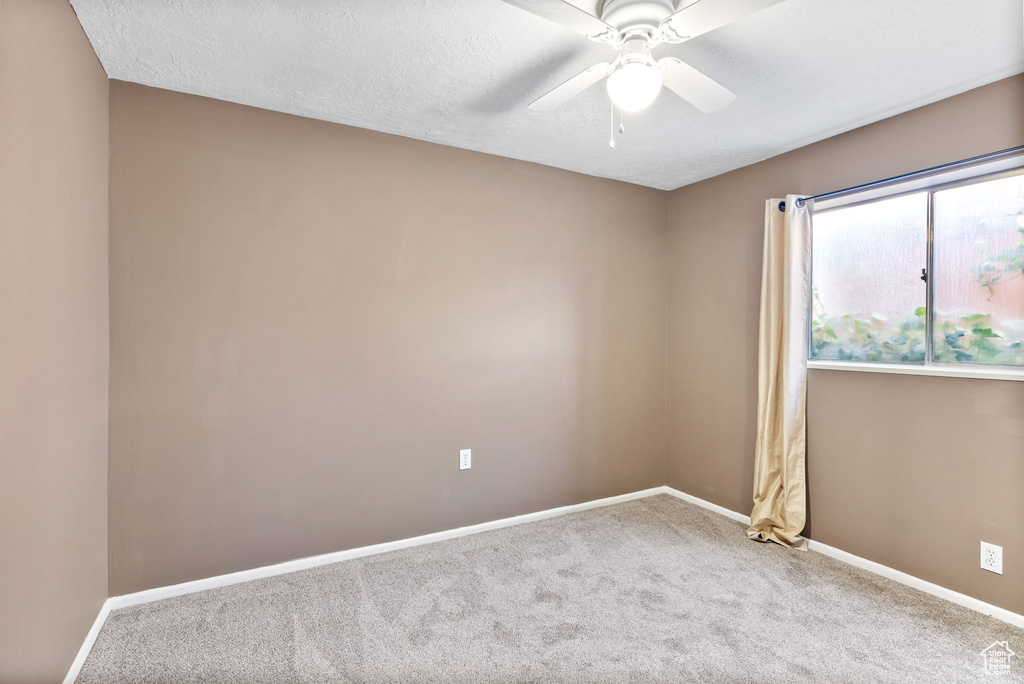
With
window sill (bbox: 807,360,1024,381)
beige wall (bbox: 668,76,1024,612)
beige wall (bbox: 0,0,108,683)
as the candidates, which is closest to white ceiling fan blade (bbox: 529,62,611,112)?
beige wall (bbox: 0,0,108,683)

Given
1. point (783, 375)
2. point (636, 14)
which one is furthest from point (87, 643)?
point (783, 375)

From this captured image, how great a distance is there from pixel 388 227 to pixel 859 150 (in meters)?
2.56

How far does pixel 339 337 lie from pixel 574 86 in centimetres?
167

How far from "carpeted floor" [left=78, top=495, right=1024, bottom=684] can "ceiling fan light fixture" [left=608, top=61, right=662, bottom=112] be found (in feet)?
6.50

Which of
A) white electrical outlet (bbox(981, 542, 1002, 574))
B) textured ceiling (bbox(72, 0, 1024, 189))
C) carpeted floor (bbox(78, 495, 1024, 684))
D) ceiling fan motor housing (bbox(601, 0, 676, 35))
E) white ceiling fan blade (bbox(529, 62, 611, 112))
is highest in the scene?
textured ceiling (bbox(72, 0, 1024, 189))

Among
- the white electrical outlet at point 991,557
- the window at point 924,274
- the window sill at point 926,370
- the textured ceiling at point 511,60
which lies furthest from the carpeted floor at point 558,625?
the textured ceiling at point 511,60

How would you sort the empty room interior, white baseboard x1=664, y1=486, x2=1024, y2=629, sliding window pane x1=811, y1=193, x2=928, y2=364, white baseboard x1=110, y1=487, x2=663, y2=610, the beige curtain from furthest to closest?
the beige curtain
sliding window pane x1=811, y1=193, x2=928, y2=364
white baseboard x1=110, y1=487, x2=663, y2=610
white baseboard x1=664, y1=486, x2=1024, y2=629
the empty room interior

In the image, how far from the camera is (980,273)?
2.23m

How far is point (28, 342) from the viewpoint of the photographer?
55.2 inches

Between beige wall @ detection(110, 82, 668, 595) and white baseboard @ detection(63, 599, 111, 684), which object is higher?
beige wall @ detection(110, 82, 668, 595)

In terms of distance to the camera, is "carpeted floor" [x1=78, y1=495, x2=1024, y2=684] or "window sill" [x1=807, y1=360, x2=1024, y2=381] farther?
"window sill" [x1=807, y1=360, x2=1024, y2=381]

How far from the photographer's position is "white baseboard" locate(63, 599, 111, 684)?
171 cm

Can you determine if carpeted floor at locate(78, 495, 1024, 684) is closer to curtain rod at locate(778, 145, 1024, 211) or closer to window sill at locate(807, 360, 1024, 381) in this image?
window sill at locate(807, 360, 1024, 381)

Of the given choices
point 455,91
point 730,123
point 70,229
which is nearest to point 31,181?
point 70,229
